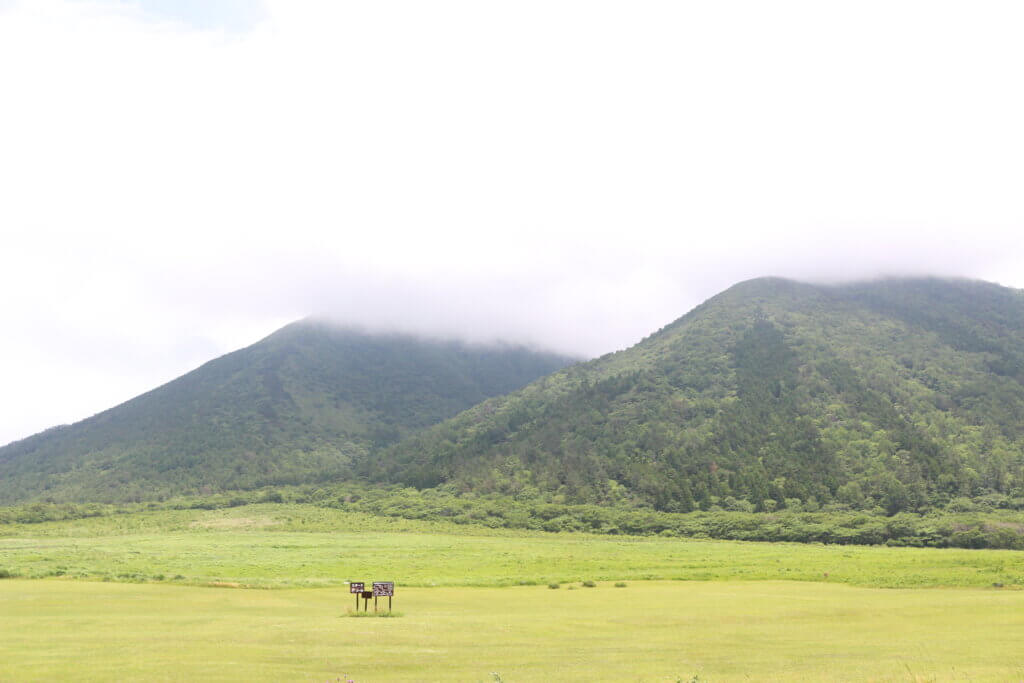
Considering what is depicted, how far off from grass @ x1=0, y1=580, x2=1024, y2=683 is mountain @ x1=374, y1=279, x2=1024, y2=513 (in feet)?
294

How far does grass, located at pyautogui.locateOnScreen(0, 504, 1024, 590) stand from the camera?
52469mm

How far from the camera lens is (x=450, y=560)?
70438 mm

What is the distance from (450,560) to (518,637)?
4557cm

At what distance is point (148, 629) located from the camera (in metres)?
27.5

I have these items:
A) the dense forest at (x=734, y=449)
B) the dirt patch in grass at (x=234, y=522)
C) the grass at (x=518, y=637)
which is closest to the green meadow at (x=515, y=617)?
the grass at (x=518, y=637)

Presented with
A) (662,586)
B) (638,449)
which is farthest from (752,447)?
(662,586)

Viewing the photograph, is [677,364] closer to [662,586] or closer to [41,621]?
[662,586]

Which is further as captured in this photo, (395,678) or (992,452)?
(992,452)

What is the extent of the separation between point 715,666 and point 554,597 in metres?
21.8

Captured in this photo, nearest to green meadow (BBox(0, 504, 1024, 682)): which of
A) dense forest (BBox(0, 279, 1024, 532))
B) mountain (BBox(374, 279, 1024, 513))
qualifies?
dense forest (BBox(0, 279, 1024, 532))

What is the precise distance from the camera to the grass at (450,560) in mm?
52469

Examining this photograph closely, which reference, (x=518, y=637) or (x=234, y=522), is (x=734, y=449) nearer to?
(x=234, y=522)

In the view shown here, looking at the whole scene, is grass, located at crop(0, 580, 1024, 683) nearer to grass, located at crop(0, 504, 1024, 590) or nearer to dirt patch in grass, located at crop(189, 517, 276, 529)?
grass, located at crop(0, 504, 1024, 590)

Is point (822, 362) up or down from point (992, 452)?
up
